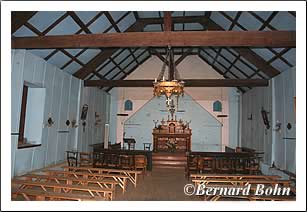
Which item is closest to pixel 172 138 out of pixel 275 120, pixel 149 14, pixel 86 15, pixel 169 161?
pixel 169 161

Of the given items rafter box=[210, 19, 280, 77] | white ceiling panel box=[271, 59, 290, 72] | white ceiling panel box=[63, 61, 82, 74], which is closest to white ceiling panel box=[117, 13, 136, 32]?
white ceiling panel box=[63, 61, 82, 74]

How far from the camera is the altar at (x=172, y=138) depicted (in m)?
13.2

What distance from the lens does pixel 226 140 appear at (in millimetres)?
14094

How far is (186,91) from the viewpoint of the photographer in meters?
14.5

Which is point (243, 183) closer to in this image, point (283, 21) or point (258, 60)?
point (283, 21)

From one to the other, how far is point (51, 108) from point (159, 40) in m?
4.42

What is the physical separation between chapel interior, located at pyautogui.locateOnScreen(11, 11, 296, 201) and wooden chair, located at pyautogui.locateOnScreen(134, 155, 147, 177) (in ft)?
A: 0.16

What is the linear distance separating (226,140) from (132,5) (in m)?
12.2

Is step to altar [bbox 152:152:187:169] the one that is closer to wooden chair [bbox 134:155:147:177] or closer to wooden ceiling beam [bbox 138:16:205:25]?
wooden chair [bbox 134:155:147:177]

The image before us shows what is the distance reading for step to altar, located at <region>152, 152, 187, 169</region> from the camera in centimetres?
1064

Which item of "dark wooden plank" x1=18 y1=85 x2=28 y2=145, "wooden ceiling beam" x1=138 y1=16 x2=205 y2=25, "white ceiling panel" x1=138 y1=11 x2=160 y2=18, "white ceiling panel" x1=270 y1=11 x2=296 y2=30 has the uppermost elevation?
"white ceiling panel" x1=138 y1=11 x2=160 y2=18

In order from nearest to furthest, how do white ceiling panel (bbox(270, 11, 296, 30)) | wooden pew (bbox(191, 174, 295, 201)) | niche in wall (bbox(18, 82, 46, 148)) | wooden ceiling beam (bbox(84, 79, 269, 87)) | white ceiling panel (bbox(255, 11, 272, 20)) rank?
wooden pew (bbox(191, 174, 295, 201)), white ceiling panel (bbox(270, 11, 296, 30)), white ceiling panel (bbox(255, 11, 272, 20)), niche in wall (bbox(18, 82, 46, 148)), wooden ceiling beam (bbox(84, 79, 269, 87))

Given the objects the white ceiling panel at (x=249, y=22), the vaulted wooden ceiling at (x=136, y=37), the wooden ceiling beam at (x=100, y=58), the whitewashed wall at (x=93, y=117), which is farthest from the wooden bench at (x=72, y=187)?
the white ceiling panel at (x=249, y=22)

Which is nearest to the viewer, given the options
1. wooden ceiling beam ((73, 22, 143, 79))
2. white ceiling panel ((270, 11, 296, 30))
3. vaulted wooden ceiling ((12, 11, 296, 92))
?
vaulted wooden ceiling ((12, 11, 296, 92))
